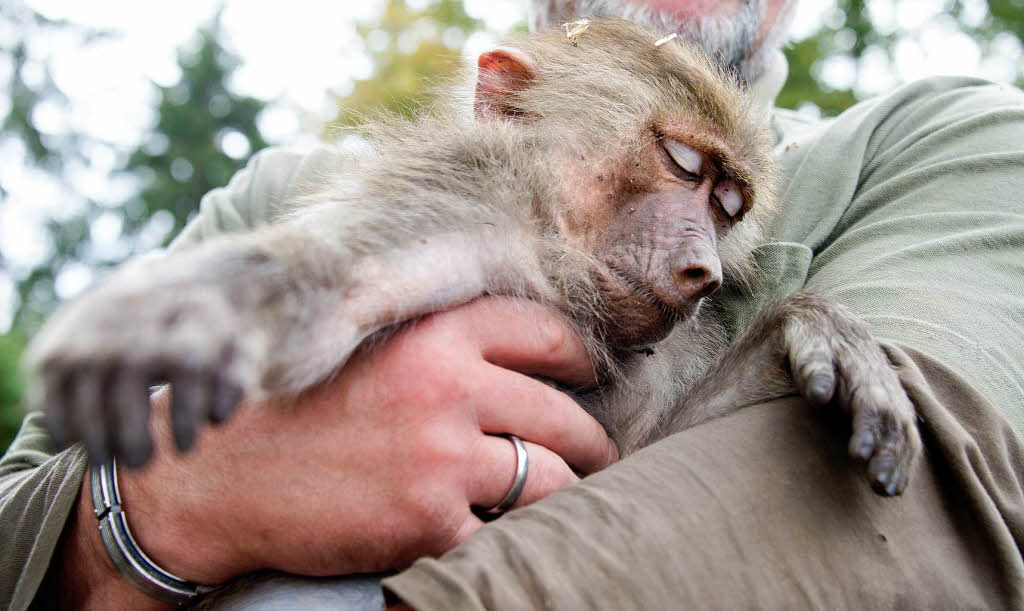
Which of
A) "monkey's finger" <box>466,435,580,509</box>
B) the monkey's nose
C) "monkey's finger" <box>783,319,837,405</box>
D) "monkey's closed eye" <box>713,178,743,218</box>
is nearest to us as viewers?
"monkey's finger" <box>783,319,837,405</box>

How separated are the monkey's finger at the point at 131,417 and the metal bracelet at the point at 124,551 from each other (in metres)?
0.54

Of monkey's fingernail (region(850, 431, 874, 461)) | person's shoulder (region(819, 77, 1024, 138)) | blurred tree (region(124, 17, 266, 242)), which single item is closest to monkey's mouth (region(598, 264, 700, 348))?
monkey's fingernail (region(850, 431, 874, 461))

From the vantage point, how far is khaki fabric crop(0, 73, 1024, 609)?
1.36 m

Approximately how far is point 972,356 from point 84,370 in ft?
5.60

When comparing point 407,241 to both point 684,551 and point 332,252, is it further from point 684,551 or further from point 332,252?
point 684,551

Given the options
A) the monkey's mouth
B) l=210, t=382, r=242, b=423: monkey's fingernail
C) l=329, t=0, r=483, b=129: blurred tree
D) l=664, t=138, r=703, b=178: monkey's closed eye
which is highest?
l=210, t=382, r=242, b=423: monkey's fingernail

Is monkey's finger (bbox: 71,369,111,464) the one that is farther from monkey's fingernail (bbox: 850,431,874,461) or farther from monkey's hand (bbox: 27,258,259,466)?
monkey's fingernail (bbox: 850,431,874,461)

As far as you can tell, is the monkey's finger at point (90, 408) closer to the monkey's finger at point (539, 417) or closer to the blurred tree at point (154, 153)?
the monkey's finger at point (539, 417)

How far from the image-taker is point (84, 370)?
52.6 inches

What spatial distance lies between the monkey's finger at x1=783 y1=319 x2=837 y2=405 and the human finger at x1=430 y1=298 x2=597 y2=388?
1.76 feet

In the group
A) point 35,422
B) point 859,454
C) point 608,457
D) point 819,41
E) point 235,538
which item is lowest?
point 819,41

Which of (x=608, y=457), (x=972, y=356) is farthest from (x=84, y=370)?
(x=972, y=356)

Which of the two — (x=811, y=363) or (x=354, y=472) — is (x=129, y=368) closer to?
(x=354, y=472)

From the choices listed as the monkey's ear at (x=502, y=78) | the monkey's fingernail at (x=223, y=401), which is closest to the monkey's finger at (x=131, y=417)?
the monkey's fingernail at (x=223, y=401)
